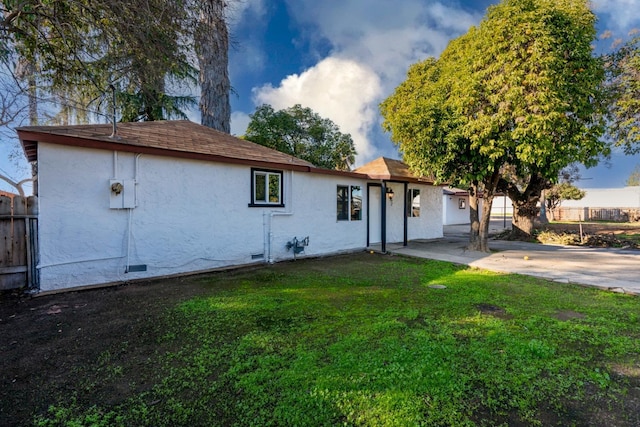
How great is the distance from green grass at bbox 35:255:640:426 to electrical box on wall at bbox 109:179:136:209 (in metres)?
2.64

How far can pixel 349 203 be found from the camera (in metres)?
10.5

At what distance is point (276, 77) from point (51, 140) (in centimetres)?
1181

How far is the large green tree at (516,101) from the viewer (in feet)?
24.1

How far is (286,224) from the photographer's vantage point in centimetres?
872

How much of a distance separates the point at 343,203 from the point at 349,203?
0.27 m

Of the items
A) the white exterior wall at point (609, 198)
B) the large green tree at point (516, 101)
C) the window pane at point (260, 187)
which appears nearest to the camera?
the large green tree at point (516, 101)

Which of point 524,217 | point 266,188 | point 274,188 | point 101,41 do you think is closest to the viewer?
point 101,41

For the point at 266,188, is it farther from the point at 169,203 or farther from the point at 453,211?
the point at 453,211

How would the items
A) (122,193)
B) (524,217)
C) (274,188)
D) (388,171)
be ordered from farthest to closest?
(524,217), (388,171), (274,188), (122,193)

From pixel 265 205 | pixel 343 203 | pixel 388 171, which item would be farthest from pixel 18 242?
pixel 388 171

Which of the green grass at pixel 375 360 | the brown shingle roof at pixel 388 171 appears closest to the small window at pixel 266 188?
the green grass at pixel 375 360

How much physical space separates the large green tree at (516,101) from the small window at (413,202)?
3246mm

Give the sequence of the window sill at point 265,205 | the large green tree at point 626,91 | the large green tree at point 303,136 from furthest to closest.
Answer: the large green tree at point 303,136 < the large green tree at point 626,91 < the window sill at point 265,205

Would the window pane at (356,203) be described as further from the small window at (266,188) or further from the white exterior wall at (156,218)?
the small window at (266,188)
